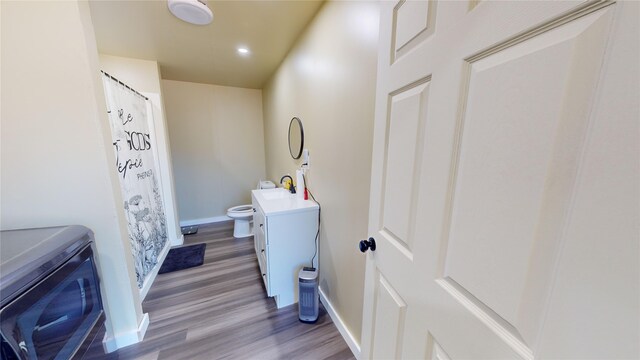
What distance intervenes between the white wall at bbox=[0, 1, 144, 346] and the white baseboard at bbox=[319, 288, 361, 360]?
1.48 m

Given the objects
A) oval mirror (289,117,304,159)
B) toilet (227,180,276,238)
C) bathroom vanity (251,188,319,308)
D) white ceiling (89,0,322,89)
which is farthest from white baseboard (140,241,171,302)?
white ceiling (89,0,322,89)

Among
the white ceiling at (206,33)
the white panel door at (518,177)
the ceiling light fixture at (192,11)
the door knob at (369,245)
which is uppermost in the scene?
the white ceiling at (206,33)

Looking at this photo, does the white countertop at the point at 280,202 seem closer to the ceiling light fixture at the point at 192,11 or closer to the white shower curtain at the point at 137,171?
the white shower curtain at the point at 137,171

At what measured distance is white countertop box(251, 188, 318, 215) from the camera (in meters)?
1.72

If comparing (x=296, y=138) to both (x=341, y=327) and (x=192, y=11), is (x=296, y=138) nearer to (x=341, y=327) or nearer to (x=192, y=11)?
(x=192, y=11)

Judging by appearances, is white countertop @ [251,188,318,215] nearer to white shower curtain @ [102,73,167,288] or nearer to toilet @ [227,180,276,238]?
toilet @ [227,180,276,238]

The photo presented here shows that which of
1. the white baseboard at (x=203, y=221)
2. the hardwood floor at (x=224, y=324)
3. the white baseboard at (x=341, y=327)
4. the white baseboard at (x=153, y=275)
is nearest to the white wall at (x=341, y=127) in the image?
the white baseboard at (x=341, y=327)

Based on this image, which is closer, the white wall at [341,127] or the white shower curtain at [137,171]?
the white wall at [341,127]

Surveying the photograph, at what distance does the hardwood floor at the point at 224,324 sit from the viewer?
1.44m

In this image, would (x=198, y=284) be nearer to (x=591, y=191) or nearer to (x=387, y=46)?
(x=387, y=46)

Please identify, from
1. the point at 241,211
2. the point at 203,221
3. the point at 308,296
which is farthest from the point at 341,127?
the point at 203,221

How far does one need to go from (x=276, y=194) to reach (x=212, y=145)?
1.93 meters

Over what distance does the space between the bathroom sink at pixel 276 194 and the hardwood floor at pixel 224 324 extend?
2.78 feet

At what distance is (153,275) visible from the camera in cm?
219
